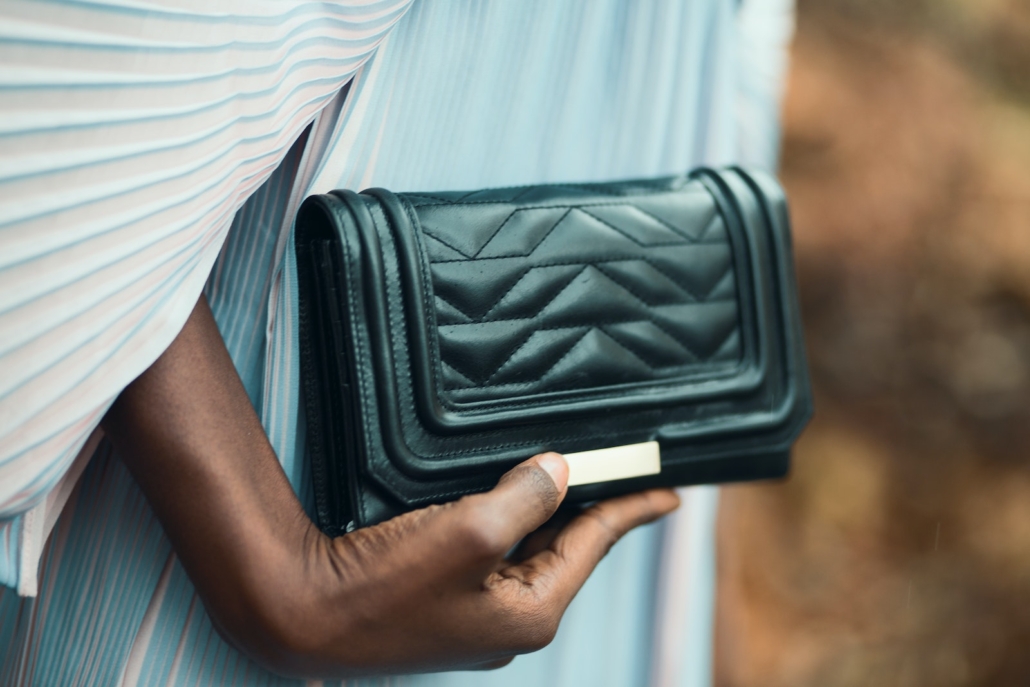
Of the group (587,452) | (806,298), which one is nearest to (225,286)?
(587,452)

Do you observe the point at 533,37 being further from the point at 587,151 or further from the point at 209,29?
the point at 209,29

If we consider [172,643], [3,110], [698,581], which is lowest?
[698,581]

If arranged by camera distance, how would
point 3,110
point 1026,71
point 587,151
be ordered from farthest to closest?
point 1026,71 → point 587,151 → point 3,110

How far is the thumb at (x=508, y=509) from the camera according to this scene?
42 cm

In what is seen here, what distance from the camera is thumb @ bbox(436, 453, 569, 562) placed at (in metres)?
0.42

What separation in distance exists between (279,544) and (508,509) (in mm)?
136

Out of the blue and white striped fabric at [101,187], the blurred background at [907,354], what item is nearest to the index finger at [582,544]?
A: the blue and white striped fabric at [101,187]

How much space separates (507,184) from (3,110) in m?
0.39

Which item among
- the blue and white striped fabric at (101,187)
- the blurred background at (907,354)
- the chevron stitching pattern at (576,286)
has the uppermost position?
the blue and white striped fabric at (101,187)

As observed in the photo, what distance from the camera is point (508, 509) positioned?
44cm

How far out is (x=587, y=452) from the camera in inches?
21.6

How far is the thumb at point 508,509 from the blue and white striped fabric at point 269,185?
0.15 m

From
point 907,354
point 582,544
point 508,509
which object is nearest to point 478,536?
point 508,509

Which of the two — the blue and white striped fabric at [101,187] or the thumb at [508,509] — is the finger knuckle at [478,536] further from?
the blue and white striped fabric at [101,187]
